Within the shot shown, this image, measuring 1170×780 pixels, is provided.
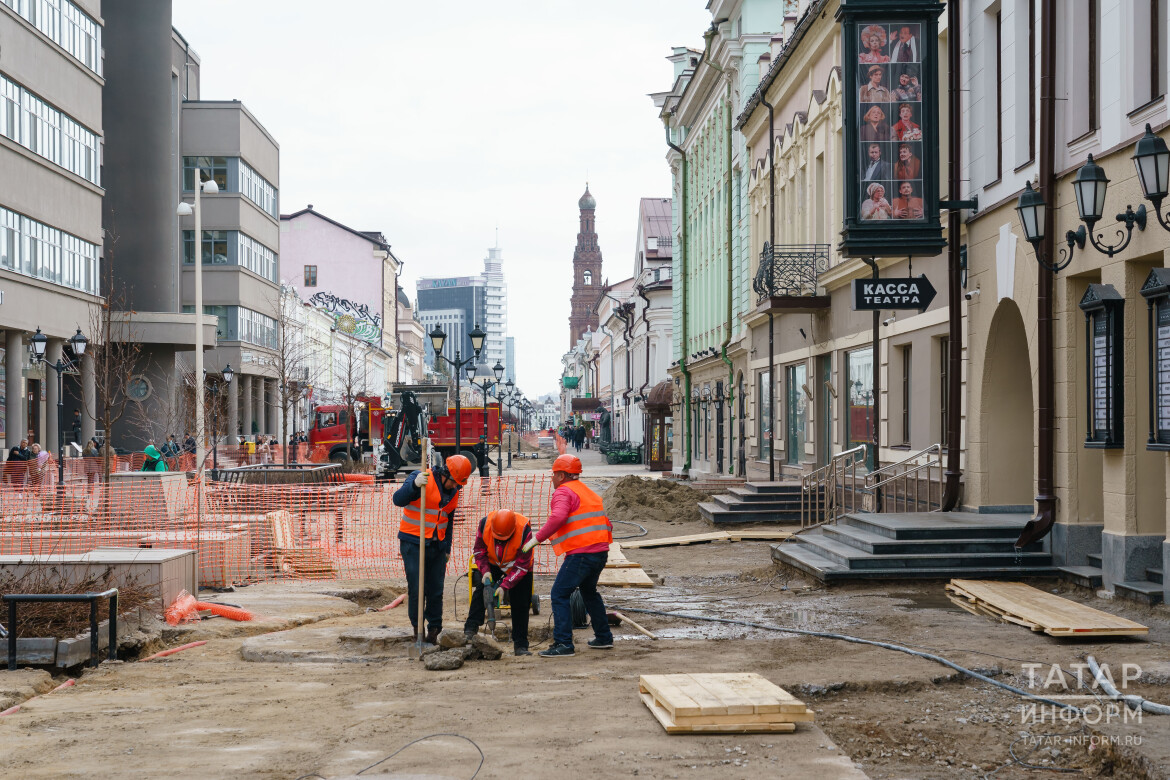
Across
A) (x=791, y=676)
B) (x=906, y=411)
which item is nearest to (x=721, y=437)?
(x=906, y=411)

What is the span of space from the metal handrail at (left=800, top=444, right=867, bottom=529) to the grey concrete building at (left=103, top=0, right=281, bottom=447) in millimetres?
26171

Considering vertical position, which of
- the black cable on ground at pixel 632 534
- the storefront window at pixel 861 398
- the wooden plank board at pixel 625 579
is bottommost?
the black cable on ground at pixel 632 534

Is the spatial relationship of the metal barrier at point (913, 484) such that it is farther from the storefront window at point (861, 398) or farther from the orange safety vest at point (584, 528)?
the orange safety vest at point (584, 528)

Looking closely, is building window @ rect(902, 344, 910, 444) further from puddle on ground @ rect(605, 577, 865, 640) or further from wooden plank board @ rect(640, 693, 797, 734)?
wooden plank board @ rect(640, 693, 797, 734)

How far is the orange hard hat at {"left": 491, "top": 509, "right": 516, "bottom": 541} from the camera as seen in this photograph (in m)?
10.1

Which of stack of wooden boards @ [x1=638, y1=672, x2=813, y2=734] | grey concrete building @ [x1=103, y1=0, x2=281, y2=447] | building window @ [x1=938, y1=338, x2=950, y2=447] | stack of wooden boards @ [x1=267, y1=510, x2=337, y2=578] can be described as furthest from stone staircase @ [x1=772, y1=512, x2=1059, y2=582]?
grey concrete building @ [x1=103, y1=0, x2=281, y2=447]

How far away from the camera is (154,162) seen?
4953 centimetres

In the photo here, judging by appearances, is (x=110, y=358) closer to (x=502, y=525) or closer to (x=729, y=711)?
(x=502, y=525)

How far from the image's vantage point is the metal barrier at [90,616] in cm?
888

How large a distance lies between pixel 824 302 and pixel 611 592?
11.4 metres

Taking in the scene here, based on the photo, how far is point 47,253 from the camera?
35.0 meters

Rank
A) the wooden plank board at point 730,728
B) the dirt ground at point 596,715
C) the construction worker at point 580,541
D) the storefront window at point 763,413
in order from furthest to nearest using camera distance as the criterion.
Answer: the storefront window at point 763,413 < the construction worker at point 580,541 < the wooden plank board at point 730,728 < the dirt ground at point 596,715

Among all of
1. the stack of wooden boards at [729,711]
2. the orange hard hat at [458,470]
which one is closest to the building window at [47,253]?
the orange hard hat at [458,470]

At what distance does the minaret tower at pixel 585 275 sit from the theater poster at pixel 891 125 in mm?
151107
